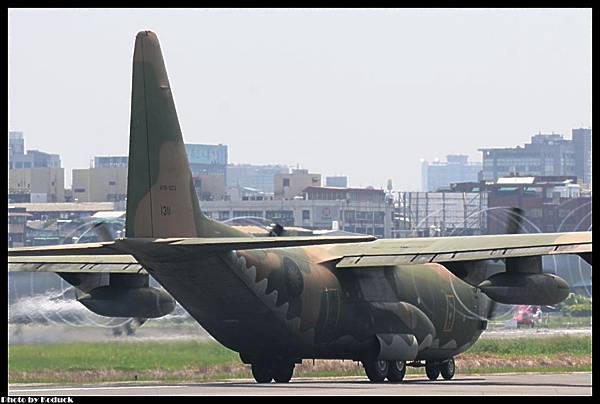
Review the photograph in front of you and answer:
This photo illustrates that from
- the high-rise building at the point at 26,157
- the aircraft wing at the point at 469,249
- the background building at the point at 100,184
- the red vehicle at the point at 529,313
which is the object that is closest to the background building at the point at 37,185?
the background building at the point at 100,184

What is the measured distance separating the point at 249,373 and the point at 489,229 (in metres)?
44.0

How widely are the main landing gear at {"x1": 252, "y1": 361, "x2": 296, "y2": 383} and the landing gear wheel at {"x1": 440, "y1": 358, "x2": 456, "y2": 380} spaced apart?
216 inches

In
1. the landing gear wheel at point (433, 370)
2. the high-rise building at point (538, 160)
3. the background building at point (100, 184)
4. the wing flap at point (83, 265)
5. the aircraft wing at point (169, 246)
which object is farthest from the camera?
the high-rise building at point (538, 160)

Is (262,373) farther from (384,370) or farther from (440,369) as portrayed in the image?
(440,369)

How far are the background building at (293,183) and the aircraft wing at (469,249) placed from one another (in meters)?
80.3

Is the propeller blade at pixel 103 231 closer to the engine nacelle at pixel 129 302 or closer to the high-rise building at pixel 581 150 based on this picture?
the engine nacelle at pixel 129 302

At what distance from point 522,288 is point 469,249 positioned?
159 centimetres

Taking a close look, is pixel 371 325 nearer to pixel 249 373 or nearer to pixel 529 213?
pixel 249 373

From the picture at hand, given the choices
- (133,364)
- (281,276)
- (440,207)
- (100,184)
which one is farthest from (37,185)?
(281,276)

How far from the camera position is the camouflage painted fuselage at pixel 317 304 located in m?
33.0

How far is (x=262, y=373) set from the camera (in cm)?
3712

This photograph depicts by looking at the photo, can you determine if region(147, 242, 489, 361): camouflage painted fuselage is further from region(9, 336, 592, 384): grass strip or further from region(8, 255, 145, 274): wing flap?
region(9, 336, 592, 384): grass strip

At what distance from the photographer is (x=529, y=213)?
4530 inches

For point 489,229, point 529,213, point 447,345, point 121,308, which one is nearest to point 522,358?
point 447,345
